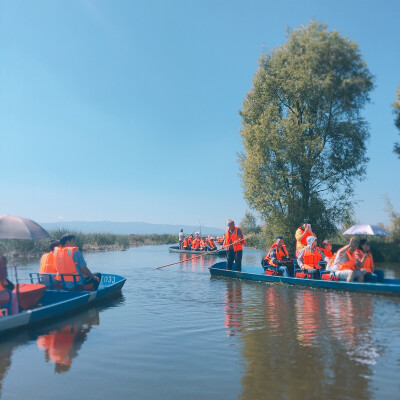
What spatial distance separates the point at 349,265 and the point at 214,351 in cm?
705

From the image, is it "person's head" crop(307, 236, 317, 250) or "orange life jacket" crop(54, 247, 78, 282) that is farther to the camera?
"person's head" crop(307, 236, 317, 250)

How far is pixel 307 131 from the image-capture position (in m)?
25.9

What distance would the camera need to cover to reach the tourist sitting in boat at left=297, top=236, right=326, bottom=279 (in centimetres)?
1311

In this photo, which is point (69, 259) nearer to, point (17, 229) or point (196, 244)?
point (17, 229)

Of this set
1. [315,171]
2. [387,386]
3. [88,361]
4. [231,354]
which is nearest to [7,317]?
[88,361]

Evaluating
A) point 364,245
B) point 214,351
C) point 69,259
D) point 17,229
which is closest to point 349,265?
point 364,245

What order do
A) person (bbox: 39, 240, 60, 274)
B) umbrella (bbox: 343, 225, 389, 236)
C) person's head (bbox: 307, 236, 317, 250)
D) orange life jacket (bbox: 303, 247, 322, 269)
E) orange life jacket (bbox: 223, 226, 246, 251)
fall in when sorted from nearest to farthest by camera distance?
1. person (bbox: 39, 240, 60, 274)
2. umbrella (bbox: 343, 225, 389, 236)
3. person's head (bbox: 307, 236, 317, 250)
4. orange life jacket (bbox: 303, 247, 322, 269)
5. orange life jacket (bbox: 223, 226, 246, 251)

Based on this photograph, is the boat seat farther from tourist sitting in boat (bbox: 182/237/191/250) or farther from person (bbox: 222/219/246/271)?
tourist sitting in boat (bbox: 182/237/191/250)

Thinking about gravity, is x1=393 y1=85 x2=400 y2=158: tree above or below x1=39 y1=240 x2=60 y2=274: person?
above

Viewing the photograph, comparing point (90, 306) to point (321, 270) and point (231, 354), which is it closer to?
point (231, 354)

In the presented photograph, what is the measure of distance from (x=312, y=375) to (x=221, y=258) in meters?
23.8

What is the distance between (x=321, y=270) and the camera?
A: 13172 millimetres

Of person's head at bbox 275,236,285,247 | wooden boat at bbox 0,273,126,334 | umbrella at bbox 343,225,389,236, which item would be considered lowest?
wooden boat at bbox 0,273,126,334

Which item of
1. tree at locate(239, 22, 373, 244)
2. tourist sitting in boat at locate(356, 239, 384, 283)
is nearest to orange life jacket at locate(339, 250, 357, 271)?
tourist sitting in boat at locate(356, 239, 384, 283)
